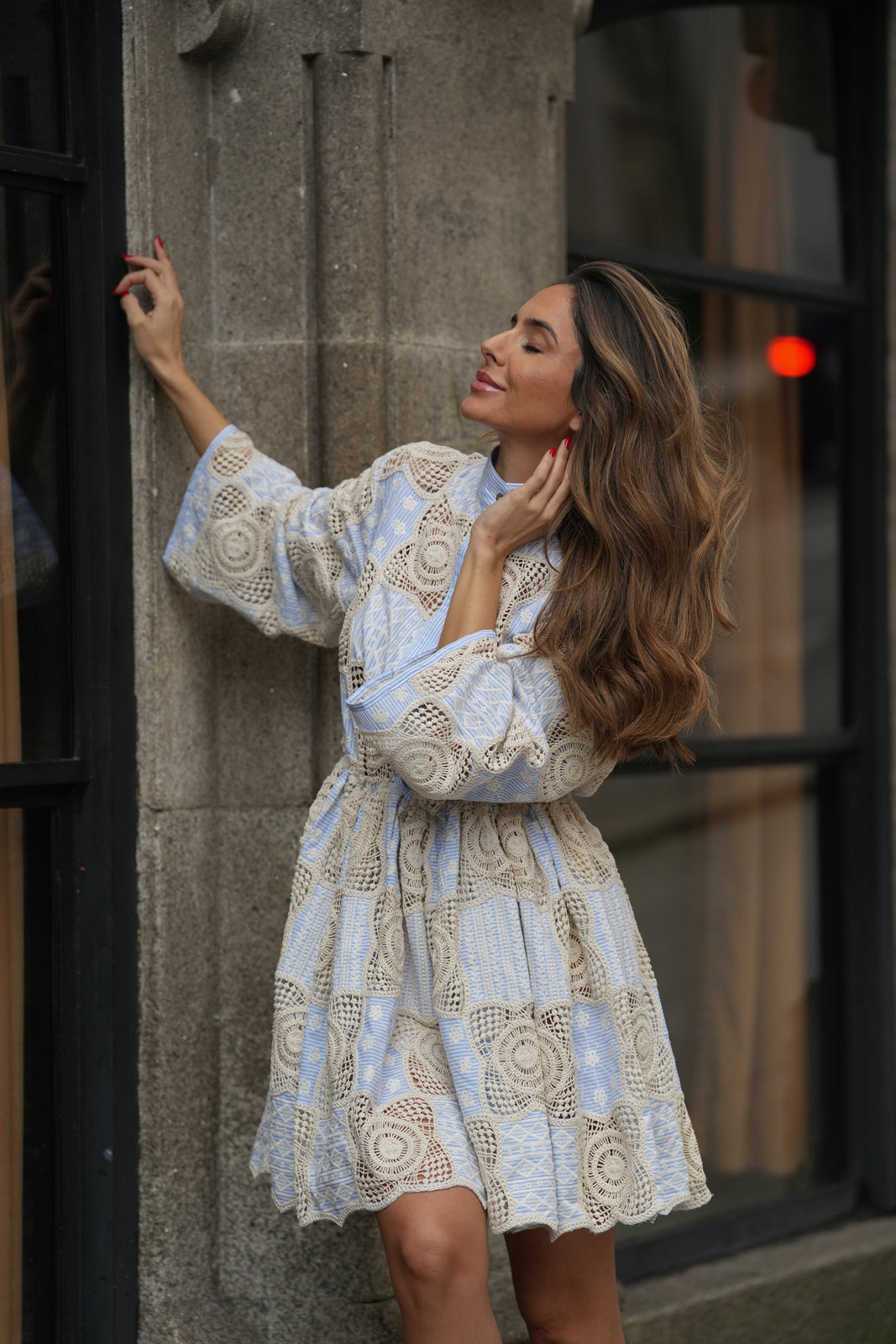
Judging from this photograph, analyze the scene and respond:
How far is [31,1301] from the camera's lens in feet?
9.58

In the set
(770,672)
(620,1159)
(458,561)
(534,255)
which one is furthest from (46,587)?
(770,672)

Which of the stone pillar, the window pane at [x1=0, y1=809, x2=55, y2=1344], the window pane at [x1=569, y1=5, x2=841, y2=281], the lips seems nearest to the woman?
the lips

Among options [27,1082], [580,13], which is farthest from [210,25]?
[27,1082]

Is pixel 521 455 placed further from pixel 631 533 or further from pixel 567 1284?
pixel 567 1284

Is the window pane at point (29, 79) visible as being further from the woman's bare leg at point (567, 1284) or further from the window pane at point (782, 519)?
the woman's bare leg at point (567, 1284)

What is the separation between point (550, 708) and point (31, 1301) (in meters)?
1.58

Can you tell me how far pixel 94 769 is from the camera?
2924 millimetres

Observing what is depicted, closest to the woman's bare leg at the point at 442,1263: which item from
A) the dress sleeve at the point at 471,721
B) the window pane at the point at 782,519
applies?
the dress sleeve at the point at 471,721

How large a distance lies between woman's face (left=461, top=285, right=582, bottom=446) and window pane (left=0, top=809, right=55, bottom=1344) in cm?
118

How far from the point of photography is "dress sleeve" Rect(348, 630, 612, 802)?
7.54ft

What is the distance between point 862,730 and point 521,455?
7.25 ft

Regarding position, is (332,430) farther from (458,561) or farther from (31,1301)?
(31,1301)

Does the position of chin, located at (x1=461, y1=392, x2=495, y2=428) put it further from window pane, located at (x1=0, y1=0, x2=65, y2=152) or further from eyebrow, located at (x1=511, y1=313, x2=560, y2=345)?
window pane, located at (x1=0, y1=0, x2=65, y2=152)

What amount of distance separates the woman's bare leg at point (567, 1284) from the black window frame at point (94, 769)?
0.83m
